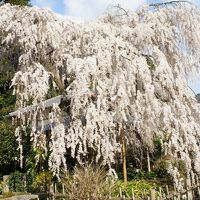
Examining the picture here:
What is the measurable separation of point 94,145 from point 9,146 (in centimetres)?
510

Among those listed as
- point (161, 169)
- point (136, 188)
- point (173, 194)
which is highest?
point (161, 169)

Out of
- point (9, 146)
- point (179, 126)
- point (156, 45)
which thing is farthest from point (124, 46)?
point (9, 146)

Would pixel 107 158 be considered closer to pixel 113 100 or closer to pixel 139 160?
pixel 113 100

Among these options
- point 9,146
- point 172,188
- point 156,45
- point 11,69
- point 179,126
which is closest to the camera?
point 179,126

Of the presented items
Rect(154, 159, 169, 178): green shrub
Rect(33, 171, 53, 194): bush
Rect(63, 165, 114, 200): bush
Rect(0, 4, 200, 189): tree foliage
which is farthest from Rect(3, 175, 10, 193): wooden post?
Rect(154, 159, 169, 178): green shrub

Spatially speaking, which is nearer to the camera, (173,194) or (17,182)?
(173,194)

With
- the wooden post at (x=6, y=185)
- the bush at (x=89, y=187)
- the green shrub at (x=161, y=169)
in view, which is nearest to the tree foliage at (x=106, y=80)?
the bush at (x=89, y=187)

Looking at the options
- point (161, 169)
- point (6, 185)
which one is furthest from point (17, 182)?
point (161, 169)

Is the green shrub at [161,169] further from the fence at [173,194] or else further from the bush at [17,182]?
the bush at [17,182]

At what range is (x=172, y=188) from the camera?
1053cm

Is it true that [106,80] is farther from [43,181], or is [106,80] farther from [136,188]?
[43,181]

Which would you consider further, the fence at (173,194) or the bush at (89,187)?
the bush at (89,187)

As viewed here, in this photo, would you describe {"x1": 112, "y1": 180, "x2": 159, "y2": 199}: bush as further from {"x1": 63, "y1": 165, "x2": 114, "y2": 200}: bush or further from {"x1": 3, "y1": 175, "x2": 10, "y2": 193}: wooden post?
{"x1": 3, "y1": 175, "x2": 10, "y2": 193}: wooden post

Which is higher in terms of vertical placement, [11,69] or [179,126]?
[11,69]
